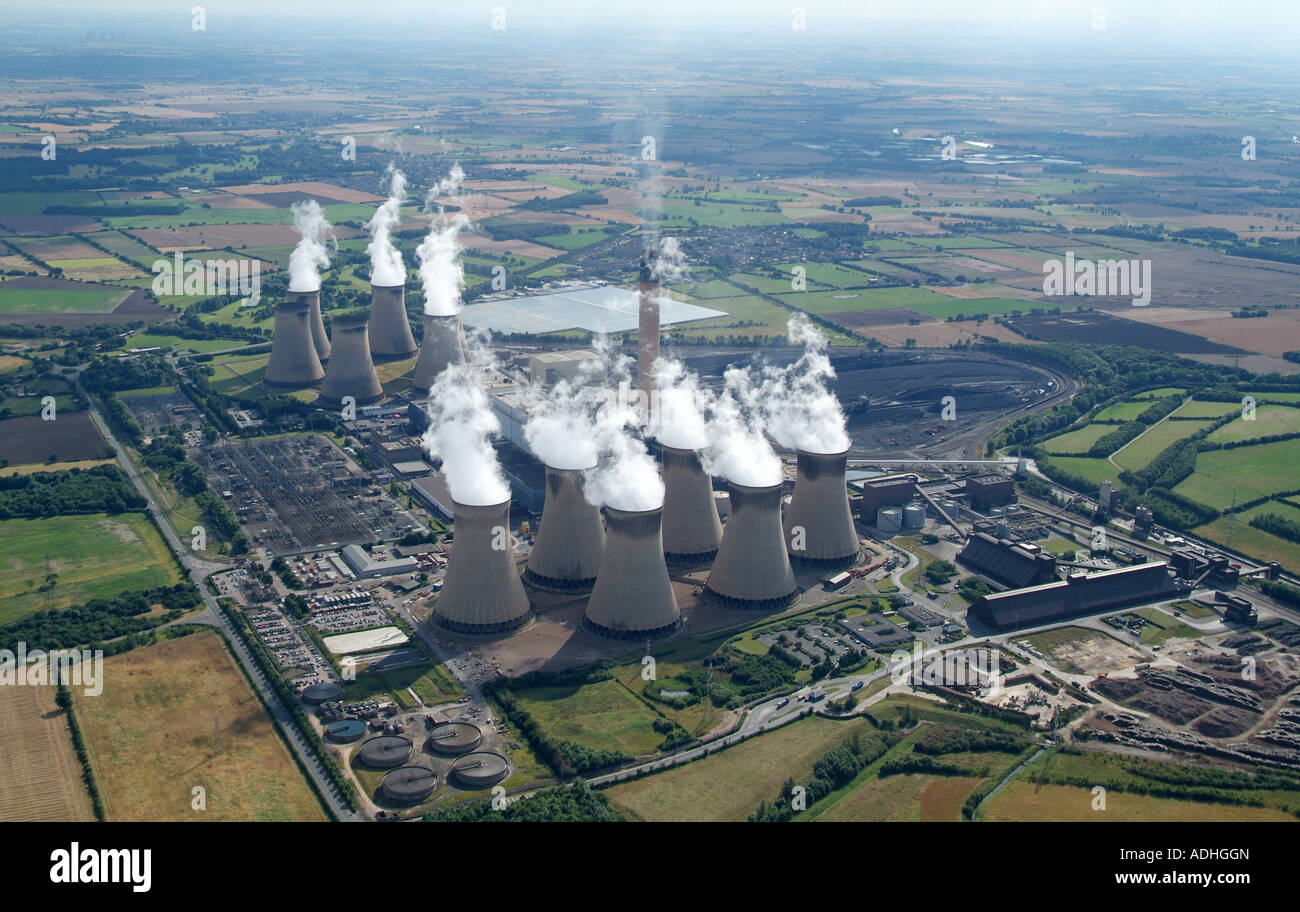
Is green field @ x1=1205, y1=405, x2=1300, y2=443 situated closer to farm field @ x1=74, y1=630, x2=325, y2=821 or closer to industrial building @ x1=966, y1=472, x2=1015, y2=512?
industrial building @ x1=966, y1=472, x2=1015, y2=512

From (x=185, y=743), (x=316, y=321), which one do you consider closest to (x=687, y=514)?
(x=185, y=743)

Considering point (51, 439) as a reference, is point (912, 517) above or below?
below

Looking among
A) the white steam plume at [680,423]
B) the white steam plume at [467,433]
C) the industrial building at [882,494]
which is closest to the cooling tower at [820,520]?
the white steam plume at [680,423]

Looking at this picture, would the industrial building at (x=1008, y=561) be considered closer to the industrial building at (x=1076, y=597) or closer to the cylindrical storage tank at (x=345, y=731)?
the industrial building at (x=1076, y=597)

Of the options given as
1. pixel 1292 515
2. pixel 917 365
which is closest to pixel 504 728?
pixel 1292 515

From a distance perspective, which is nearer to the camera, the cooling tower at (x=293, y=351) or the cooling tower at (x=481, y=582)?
the cooling tower at (x=481, y=582)

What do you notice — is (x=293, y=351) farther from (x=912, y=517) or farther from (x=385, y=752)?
(x=385, y=752)
